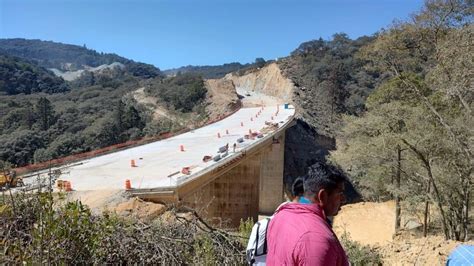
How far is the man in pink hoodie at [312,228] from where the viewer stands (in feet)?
6.49

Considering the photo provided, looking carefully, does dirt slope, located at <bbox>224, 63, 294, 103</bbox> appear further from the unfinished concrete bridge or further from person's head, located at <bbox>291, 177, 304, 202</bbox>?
person's head, located at <bbox>291, 177, 304, 202</bbox>

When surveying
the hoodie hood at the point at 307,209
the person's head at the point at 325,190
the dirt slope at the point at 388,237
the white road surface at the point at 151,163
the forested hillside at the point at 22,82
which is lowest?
the dirt slope at the point at 388,237

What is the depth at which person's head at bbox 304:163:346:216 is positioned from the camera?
234 centimetres

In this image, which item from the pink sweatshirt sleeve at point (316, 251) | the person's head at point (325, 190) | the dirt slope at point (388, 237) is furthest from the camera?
the dirt slope at point (388, 237)

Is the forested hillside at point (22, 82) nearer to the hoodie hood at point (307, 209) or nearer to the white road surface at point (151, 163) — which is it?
the white road surface at point (151, 163)

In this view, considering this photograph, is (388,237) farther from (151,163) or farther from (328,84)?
(328,84)

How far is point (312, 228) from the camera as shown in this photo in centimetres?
204

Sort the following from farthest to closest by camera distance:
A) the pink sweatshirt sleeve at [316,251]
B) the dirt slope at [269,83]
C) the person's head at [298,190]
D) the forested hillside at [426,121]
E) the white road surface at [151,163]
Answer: the dirt slope at [269,83] → the white road surface at [151,163] → the forested hillside at [426,121] → the person's head at [298,190] → the pink sweatshirt sleeve at [316,251]

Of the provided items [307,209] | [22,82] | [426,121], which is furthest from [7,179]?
[22,82]

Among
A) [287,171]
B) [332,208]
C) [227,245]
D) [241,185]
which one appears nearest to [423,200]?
[241,185]

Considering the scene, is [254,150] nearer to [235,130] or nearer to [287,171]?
[235,130]

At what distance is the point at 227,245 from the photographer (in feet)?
14.8

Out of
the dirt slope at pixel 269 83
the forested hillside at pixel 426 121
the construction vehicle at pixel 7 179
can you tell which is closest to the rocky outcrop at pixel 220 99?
the dirt slope at pixel 269 83

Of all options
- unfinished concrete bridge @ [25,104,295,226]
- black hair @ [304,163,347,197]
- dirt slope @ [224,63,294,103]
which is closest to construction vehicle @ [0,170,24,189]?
black hair @ [304,163,347,197]
